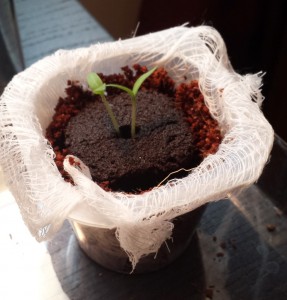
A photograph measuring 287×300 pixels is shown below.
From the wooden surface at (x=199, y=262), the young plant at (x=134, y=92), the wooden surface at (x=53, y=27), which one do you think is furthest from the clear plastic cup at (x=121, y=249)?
the wooden surface at (x=53, y=27)

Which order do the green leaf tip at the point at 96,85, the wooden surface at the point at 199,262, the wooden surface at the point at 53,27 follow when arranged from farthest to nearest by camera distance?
the wooden surface at the point at 53,27 < the wooden surface at the point at 199,262 < the green leaf tip at the point at 96,85

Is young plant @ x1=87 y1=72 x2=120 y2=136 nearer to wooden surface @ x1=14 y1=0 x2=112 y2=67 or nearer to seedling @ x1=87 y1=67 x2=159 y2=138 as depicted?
seedling @ x1=87 y1=67 x2=159 y2=138

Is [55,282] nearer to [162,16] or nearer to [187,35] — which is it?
[187,35]

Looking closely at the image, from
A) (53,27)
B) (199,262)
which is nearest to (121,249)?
(199,262)

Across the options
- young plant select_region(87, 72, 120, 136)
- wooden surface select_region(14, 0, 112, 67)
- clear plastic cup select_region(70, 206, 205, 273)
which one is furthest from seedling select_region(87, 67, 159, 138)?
wooden surface select_region(14, 0, 112, 67)

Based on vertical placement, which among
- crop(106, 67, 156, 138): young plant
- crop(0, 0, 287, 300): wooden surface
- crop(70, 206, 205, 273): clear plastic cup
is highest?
crop(106, 67, 156, 138): young plant

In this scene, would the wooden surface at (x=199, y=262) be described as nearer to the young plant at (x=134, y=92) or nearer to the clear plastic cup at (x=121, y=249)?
the clear plastic cup at (x=121, y=249)

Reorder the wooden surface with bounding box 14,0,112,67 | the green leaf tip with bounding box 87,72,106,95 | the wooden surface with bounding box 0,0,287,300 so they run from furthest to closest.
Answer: the wooden surface with bounding box 14,0,112,67 < the wooden surface with bounding box 0,0,287,300 < the green leaf tip with bounding box 87,72,106,95

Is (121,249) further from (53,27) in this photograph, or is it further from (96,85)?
(53,27)

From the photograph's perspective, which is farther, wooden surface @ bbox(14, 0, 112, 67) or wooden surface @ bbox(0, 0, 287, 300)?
wooden surface @ bbox(14, 0, 112, 67)
